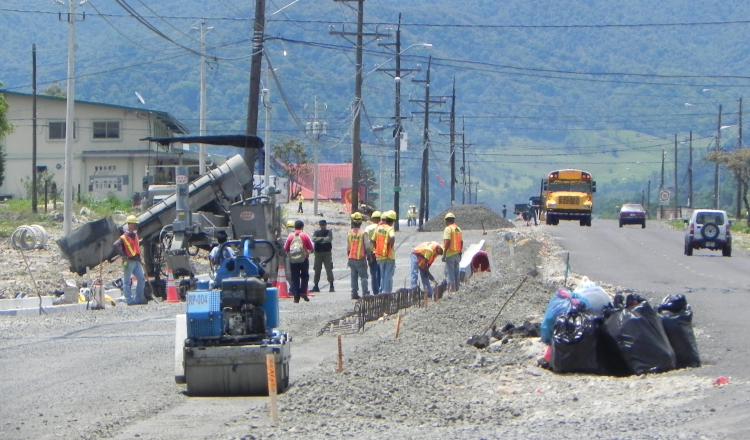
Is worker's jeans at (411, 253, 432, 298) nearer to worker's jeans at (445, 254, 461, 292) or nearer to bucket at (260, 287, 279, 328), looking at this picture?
worker's jeans at (445, 254, 461, 292)

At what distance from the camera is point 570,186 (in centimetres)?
5500

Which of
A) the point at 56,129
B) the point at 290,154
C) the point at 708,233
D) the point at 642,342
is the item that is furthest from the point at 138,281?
the point at 290,154

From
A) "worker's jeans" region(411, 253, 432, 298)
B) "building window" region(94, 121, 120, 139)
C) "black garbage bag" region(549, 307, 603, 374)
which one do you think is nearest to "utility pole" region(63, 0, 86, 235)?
"worker's jeans" region(411, 253, 432, 298)

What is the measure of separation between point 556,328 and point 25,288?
17.0m

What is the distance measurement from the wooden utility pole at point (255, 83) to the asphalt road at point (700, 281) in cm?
895

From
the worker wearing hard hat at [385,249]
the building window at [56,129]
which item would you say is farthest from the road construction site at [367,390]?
the building window at [56,129]

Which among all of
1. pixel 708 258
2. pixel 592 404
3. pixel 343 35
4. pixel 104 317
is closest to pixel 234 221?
pixel 104 317

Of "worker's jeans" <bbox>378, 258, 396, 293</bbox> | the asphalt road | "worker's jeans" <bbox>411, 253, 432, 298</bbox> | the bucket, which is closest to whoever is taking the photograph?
the bucket

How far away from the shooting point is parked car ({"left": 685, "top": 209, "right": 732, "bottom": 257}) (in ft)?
116

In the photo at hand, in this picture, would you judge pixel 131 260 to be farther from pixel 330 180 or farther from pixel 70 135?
pixel 330 180

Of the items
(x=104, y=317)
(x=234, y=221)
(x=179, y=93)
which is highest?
(x=179, y=93)

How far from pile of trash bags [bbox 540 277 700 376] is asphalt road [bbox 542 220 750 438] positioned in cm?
37

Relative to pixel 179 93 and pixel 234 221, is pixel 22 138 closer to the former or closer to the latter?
pixel 234 221

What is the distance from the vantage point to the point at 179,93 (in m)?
152
